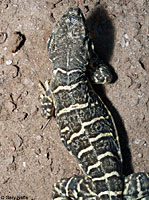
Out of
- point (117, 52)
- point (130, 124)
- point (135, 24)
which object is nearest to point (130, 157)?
point (130, 124)

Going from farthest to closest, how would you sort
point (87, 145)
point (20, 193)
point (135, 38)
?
point (135, 38) < point (20, 193) < point (87, 145)

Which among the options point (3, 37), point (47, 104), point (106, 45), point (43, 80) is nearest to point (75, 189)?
point (47, 104)

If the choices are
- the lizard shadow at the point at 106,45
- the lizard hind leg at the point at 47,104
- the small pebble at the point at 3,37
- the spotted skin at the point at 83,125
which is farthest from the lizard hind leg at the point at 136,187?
the small pebble at the point at 3,37

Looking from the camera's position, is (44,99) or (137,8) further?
(137,8)

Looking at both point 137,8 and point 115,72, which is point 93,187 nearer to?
point 115,72

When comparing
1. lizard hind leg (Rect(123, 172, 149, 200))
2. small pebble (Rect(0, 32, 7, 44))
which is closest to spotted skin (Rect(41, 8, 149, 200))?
lizard hind leg (Rect(123, 172, 149, 200))

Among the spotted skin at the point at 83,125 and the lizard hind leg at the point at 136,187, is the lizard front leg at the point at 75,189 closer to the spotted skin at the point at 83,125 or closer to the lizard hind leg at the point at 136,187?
the spotted skin at the point at 83,125
